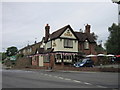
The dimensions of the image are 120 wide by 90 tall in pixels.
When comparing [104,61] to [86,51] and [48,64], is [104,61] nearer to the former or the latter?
[86,51]

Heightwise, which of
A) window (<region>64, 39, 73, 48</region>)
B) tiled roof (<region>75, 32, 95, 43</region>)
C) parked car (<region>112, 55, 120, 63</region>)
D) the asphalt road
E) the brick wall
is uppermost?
tiled roof (<region>75, 32, 95, 43</region>)

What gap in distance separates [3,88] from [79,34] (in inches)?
1594

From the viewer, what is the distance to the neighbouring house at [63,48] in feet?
149

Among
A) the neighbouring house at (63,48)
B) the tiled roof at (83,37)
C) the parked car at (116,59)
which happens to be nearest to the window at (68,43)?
the neighbouring house at (63,48)

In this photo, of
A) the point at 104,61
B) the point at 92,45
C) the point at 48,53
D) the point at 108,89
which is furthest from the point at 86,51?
the point at 108,89

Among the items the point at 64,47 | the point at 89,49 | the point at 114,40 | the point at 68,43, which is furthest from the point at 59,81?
the point at 114,40

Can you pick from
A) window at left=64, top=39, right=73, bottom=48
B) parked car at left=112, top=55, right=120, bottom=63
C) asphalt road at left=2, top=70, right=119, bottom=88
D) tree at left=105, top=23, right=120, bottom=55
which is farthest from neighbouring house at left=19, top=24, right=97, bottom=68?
asphalt road at left=2, top=70, right=119, bottom=88

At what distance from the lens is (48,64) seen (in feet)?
155

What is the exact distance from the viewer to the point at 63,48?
46031mm

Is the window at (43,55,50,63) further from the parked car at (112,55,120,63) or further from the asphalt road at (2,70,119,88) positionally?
the asphalt road at (2,70,119,88)

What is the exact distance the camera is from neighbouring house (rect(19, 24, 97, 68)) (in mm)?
45312

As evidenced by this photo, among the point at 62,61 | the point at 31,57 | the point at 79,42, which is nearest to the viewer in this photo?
the point at 62,61

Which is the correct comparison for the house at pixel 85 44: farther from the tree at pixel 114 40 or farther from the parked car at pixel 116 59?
the tree at pixel 114 40

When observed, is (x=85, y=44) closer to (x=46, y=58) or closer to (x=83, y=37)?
(x=83, y=37)
